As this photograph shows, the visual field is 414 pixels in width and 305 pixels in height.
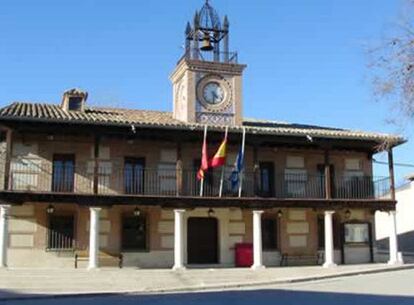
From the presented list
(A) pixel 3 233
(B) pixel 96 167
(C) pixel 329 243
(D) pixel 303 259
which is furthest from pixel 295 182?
(A) pixel 3 233

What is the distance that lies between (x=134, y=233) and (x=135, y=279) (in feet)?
15.4

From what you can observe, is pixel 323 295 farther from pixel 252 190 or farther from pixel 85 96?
pixel 85 96

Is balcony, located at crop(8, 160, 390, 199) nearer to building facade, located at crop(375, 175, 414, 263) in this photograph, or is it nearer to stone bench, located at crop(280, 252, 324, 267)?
stone bench, located at crop(280, 252, 324, 267)

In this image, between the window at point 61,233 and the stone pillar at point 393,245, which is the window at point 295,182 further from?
the window at point 61,233

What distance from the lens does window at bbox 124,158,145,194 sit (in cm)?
2595

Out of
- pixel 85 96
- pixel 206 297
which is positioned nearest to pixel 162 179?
pixel 85 96

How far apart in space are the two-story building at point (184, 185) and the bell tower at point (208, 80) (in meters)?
0.05

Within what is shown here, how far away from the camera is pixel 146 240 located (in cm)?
2591

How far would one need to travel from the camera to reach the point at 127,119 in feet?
84.0

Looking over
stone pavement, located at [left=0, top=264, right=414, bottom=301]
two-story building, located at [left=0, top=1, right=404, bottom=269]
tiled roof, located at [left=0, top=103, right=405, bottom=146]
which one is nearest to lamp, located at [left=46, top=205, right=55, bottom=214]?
two-story building, located at [left=0, top=1, right=404, bottom=269]

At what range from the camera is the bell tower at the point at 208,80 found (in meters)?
27.6

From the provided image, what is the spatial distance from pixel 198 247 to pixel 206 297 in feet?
31.0

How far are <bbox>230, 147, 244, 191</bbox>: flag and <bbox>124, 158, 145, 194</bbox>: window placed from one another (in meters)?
3.67

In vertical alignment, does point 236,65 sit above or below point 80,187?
above
